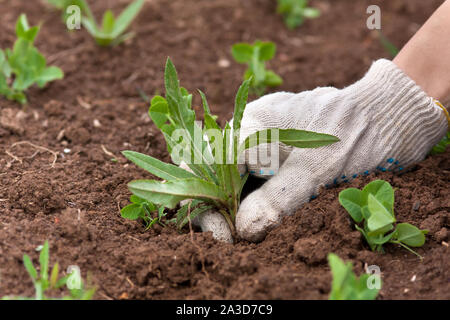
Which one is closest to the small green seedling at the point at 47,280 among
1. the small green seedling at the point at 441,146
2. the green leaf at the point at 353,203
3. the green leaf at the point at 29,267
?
the green leaf at the point at 29,267

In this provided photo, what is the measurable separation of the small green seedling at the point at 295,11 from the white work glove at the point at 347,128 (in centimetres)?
148

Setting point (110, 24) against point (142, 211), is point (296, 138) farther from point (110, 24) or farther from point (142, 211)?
point (110, 24)

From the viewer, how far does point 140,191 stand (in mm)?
1524

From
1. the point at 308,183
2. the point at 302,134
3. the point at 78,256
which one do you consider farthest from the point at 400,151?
the point at 78,256

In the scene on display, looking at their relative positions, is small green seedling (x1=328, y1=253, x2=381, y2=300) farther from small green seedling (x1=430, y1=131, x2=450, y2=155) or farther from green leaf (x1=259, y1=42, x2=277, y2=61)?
green leaf (x1=259, y1=42, x2=277, y2=61)

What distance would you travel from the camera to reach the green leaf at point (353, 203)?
5.14ft

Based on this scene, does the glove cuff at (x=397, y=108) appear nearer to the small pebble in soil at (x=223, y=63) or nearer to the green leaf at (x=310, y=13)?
the small pebble in soil at (x=223, y=63)

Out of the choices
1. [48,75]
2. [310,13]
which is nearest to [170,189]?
[48,75]

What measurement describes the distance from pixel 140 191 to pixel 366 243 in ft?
2.32

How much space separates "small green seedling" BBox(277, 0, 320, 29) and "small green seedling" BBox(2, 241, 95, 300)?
95.3 inches

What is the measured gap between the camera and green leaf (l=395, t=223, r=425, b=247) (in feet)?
5.06

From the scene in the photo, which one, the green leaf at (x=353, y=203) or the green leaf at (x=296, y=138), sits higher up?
the green leaf at (x=296, y=138)
